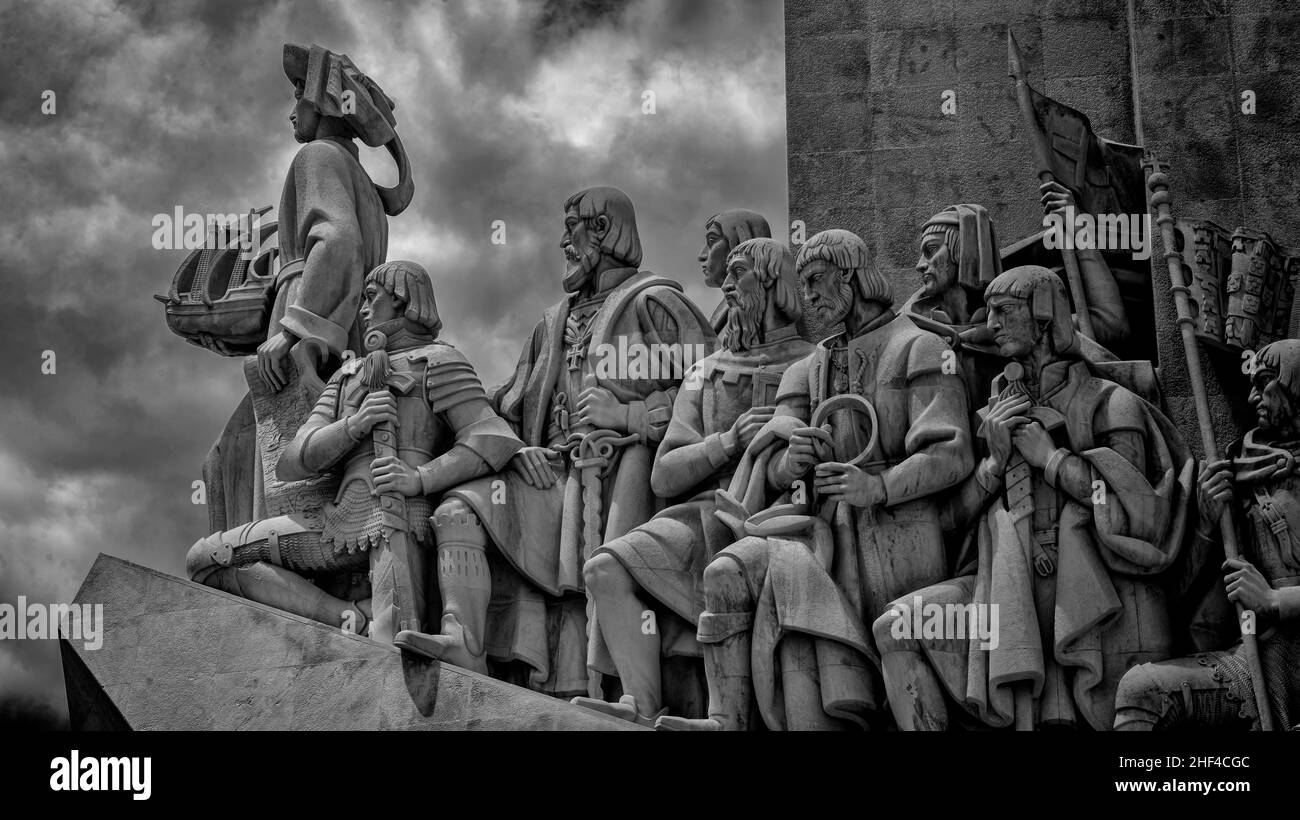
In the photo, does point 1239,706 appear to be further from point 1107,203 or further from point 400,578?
point 400,578

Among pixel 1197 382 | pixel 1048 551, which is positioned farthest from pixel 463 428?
pixel 1197 382

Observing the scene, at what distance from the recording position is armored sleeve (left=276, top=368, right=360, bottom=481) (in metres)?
15.6

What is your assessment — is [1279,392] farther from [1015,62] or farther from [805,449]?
[1015,62]

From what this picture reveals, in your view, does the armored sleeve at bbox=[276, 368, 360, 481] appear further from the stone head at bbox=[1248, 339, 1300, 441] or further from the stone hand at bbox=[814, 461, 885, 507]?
the stone head at bbox=[1248, 339, 1300, 441]

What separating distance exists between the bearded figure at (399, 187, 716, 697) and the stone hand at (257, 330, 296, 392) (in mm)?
1502

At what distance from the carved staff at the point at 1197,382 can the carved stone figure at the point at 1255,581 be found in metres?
0.05

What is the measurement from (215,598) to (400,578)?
1140 mm

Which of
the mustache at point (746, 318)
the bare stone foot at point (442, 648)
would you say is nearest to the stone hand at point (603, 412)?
the mustache at point (746, 318)

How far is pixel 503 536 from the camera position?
15.5 metres

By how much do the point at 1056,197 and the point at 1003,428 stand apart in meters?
2.08

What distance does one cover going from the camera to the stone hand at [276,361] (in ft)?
54.0

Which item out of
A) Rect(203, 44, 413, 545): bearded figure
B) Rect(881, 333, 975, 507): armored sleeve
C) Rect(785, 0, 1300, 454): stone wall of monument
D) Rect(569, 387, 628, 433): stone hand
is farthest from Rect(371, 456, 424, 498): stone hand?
Rect(785, 0, 1300, 454): stone wall of monument

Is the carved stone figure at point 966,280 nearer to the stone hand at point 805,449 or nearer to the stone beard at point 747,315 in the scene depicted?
the stone beard at point 747,315
